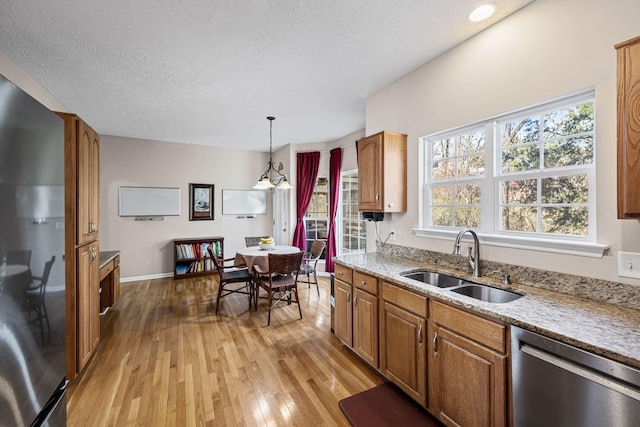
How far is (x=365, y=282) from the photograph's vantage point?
93.7 inches

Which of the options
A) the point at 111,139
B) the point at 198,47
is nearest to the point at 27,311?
the point at 198,47

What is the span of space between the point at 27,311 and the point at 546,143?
2.79 m

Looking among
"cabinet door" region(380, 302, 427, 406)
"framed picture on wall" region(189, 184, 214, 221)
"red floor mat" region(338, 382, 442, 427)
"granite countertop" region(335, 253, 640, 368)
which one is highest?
"framed picture on wall" region(189, 184, 214, 221)

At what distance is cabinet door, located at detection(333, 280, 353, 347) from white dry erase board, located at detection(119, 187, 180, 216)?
13.7 ft

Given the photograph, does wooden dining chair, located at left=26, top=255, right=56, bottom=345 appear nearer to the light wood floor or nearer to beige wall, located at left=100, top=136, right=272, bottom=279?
the light wood floor

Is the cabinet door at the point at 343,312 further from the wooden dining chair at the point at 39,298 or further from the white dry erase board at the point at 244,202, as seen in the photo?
the white dry erase board at the point at 244,202

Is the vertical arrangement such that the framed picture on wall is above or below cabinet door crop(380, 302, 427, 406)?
above

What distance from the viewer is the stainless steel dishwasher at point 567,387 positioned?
101cm

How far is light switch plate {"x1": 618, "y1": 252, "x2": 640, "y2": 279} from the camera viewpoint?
1.40 metres

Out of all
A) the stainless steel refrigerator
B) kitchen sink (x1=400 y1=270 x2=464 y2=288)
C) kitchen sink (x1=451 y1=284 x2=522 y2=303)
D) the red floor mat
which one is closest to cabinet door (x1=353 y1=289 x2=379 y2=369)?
the red floor mat

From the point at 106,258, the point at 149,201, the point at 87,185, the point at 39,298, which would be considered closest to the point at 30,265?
the point at 39,298

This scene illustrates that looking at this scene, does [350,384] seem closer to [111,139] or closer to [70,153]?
[70,153]

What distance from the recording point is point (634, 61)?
4.04 ft

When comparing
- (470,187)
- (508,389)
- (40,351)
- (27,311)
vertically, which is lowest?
(508,389)
